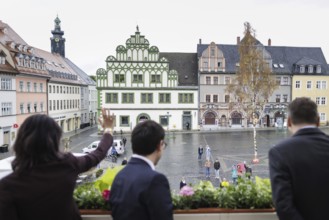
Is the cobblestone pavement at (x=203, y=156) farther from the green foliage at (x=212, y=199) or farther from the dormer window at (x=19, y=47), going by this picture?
the dormer window at (x=19, y=47)

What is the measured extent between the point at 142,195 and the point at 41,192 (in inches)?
29.5

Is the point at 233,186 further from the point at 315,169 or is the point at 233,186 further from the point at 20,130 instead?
the point at 20,130

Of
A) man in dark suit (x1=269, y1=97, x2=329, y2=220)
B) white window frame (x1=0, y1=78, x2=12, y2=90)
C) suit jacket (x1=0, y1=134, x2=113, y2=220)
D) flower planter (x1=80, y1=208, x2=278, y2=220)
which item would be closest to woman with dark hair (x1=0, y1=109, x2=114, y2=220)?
suit jacket (x1=0, y1=134, x2=113, y2=220)

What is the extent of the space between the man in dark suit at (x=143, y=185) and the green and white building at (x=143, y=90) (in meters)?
38.9

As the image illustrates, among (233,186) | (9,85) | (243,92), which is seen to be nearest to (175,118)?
(243,92)

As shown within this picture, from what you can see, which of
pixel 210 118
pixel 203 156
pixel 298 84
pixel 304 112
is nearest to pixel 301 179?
pixel 304 112

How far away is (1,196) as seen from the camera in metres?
2.50

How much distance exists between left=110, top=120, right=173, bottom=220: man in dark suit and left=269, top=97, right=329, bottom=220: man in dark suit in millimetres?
923

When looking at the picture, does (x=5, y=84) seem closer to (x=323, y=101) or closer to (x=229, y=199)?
(x=229, y=199)

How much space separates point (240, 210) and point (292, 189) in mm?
946

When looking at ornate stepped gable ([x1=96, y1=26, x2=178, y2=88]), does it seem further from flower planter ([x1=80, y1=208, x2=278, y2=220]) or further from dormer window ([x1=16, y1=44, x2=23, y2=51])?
flower planter ([x1=80, y1=208, x2=278, y2=220])

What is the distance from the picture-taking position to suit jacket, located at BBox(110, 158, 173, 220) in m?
2.58

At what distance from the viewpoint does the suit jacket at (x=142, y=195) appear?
258 cm

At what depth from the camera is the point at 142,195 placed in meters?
2.61
